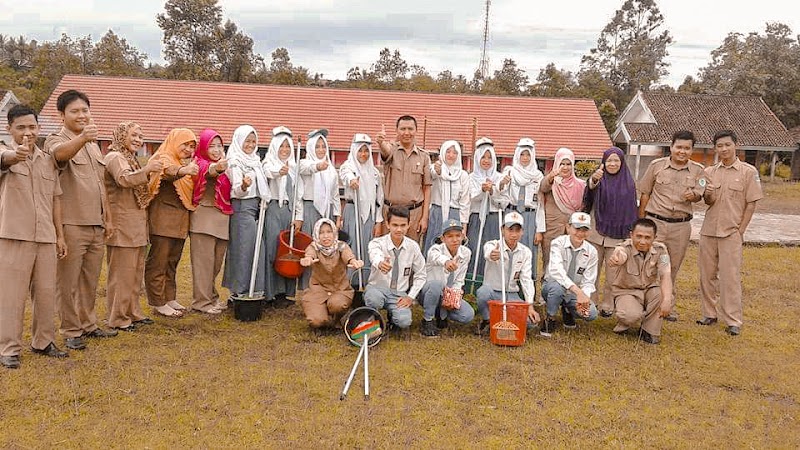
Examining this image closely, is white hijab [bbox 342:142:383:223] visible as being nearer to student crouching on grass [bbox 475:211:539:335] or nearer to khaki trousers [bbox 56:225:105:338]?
student crouching on grass [bbox 475:211:539:335]

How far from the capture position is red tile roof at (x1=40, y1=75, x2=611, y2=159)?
18.8 m

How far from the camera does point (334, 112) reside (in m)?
19.5

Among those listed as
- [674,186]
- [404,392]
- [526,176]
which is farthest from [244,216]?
[674,186]

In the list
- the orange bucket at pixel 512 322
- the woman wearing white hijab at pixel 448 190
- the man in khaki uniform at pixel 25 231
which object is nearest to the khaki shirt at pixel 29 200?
the man in khaki uniform at pixel 25 231

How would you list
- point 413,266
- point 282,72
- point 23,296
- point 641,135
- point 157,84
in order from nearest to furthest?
point 23,296, point 413,266, point 157,84, point 641,135, point 282,72

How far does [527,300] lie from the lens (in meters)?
5.23

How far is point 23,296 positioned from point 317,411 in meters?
2.16

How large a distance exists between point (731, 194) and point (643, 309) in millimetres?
1395

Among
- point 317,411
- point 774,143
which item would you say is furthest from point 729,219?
point 774,143

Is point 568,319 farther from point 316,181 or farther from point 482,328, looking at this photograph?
point 316,181

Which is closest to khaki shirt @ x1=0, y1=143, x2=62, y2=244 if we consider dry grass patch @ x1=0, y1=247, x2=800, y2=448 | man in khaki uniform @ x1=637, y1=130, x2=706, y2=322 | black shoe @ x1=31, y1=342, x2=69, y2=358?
black shoe @ x1=31, y1=342, x2=69, y2=358

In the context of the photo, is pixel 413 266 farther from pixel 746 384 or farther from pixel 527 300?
pixel 746 384

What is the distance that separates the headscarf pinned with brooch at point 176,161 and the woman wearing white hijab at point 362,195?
132 centimetres

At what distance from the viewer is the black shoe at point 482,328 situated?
5.26 meters
